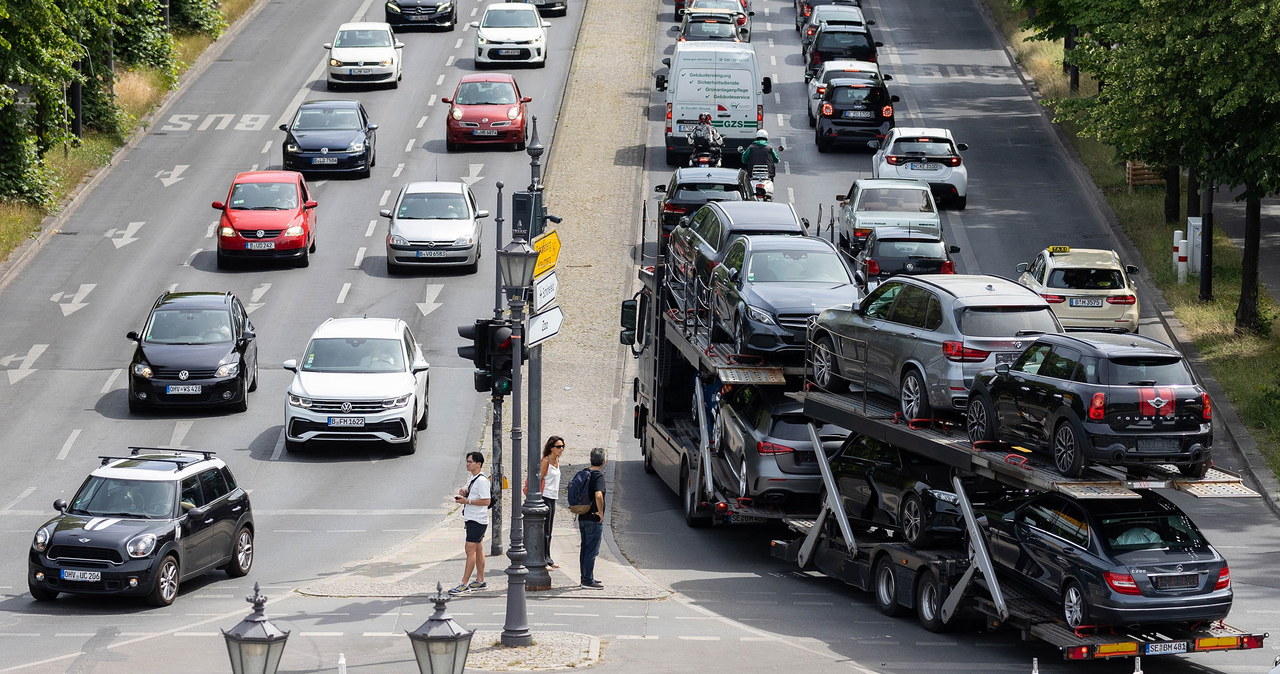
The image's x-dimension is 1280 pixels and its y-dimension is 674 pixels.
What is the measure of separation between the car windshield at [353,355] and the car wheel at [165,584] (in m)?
8.32

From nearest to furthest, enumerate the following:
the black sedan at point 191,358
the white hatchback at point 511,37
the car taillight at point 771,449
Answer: the car taillight at point 771,449 < the black sedan at point 191,358 < the white hatchback at point 511,37

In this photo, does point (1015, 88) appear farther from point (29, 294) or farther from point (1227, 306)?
point (29, 294)

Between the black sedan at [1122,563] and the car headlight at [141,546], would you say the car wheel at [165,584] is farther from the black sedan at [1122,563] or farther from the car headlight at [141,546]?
the black sedan at [1122,563]

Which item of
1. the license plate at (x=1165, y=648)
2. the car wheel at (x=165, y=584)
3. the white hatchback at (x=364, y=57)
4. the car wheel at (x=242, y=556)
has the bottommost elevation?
the car wheel at (x=242, y=556)

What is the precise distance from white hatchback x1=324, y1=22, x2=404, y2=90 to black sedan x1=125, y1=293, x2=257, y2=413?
69.4ft

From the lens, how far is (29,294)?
3397 cm

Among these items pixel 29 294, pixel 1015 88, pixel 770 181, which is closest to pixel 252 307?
pixel 29 294

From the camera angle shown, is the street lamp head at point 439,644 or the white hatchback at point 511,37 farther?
the white hatchback at point 511,37

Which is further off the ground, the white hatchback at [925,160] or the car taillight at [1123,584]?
the white hatchback at [925,160]

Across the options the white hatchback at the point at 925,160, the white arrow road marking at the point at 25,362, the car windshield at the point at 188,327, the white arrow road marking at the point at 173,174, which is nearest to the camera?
the car windshield at the point at 188,327

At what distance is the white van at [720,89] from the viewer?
1567 inches

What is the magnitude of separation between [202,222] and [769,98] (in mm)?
18388

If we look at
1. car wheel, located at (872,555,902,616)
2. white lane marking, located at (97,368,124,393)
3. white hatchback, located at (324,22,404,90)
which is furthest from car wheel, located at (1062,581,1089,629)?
white hatchback, located at (324,22,404,90)

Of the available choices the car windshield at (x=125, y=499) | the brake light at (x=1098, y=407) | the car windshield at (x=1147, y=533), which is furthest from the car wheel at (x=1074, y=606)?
the car windshield at (x=125, y=499)
